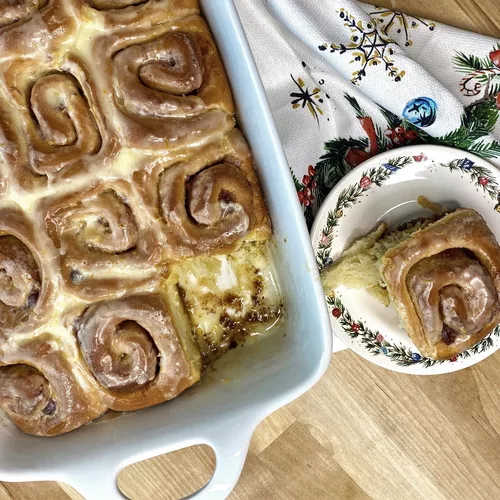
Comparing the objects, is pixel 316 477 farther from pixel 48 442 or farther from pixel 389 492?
pixel 48 442

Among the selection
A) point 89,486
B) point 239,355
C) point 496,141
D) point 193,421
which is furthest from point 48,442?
point 496,141

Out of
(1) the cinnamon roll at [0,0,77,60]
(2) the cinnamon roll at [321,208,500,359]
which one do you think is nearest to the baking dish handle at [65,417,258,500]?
(2) the cinnamon roll at [321,208,500,359]

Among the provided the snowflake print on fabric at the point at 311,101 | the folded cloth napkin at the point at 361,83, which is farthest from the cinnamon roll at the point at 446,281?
the snowflake print on fabric at the point at 311,101

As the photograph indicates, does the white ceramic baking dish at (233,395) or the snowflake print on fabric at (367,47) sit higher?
the snowflake print on fabric at (367,47)

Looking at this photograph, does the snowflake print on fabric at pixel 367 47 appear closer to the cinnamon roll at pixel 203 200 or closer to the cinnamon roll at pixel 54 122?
the cinnamon roll at pixel 203 200

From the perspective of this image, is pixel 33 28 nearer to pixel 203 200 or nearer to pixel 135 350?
pixel 203 200

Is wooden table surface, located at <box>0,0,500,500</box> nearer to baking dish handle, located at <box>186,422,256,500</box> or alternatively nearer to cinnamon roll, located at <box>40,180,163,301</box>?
baking dish handle, located at <box>186,422,256,500</box>
